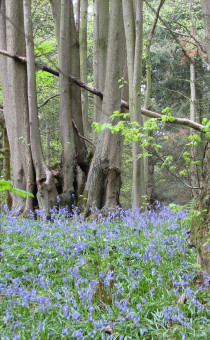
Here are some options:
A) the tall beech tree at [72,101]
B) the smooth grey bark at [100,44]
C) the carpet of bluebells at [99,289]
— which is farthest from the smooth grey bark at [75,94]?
the carpet of bluebells at [99,289]

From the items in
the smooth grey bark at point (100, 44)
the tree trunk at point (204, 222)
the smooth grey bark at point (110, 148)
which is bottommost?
the tree trunk at point (204, 222)

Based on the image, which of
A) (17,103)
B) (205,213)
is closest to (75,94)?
(17,103)

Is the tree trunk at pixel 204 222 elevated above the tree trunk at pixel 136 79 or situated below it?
below

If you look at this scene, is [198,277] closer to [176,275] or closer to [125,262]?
[176,275]

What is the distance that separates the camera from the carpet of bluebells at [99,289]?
2807 mm

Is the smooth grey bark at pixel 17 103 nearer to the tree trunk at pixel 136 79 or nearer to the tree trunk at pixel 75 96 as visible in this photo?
the tree trunk at pixel 75 96

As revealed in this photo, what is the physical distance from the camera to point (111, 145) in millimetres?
7551

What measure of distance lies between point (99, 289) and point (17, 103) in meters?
6.46

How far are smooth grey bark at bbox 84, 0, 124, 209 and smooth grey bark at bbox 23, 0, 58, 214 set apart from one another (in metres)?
0.88

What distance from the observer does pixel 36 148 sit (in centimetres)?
796

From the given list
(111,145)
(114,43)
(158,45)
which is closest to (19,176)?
(111,145)

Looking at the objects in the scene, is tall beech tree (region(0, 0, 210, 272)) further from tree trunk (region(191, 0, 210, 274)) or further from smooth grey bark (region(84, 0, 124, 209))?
tree trunk (region(191, 0, 210, 274))

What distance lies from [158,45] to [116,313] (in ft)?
51.0

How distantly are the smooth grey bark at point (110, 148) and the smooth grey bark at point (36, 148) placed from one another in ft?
2.89
